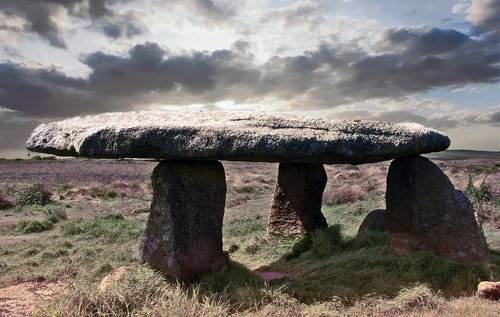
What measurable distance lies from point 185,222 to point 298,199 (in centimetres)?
478

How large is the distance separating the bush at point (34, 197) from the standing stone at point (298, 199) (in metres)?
15.1

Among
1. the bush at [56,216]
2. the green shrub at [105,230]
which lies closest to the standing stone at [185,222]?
the green shrub at [105,230]

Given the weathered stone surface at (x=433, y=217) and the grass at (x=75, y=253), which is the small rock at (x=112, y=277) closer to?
the grass at (x=75, y=253)

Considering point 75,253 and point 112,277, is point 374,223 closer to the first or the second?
point 112,277

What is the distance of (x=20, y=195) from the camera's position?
24.6m

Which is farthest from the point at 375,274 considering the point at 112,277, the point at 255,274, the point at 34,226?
the point at 34,226

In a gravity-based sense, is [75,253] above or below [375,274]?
below

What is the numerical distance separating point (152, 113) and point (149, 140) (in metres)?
2.62

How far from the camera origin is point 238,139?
8.23m

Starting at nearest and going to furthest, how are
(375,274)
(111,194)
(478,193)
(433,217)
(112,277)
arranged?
1. (112,277)
2. (375,274)
3. (433,217)
4. (478,193)
5. (111,194)

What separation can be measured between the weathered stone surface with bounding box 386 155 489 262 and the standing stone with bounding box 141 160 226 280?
3.80 metres

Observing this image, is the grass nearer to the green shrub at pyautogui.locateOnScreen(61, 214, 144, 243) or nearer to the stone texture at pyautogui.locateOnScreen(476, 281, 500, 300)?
the green shrub at pyautogui.locateOnScreen(61, 214, 144, 243)

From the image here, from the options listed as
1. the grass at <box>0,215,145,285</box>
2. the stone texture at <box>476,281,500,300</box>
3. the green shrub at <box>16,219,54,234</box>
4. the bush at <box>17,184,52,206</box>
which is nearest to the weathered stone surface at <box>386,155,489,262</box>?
the stone texture at <box>476,281,500,300</box>

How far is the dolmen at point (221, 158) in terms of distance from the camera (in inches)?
324
